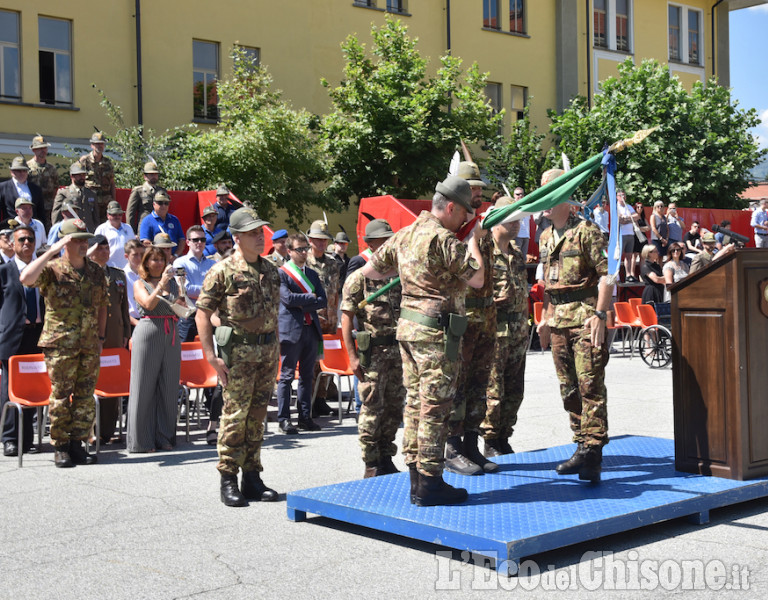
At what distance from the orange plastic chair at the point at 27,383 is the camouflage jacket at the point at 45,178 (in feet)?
19.8

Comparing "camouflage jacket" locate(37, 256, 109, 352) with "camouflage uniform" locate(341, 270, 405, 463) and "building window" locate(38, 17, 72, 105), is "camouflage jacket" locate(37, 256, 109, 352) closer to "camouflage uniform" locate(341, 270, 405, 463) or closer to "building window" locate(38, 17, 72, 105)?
"camouflage uniform" locate(341, 270, 405, 463)

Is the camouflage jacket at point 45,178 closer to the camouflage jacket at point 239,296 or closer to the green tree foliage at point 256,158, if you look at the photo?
the green tree foliage at point 256,158

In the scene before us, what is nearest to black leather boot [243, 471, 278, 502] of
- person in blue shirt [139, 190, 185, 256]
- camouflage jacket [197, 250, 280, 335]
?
camouflage jacket [197, 250, 280, 335]

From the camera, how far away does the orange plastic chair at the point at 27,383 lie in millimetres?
9258

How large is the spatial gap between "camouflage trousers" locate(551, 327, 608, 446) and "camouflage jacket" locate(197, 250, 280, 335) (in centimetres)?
217

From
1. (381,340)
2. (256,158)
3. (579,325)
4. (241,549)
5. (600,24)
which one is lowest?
(241,549)

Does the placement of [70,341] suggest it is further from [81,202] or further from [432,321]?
[81,202]

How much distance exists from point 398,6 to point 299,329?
19.6 m

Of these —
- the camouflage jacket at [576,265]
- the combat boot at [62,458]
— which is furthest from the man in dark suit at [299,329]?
the camouflage jacket at [576,265]

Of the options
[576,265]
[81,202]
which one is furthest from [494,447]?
[81,202]

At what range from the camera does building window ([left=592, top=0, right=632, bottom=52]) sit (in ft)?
114

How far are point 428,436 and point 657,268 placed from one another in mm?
15740

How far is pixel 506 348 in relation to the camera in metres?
8.62

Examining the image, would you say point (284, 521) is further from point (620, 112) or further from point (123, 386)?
point (620, 112)
